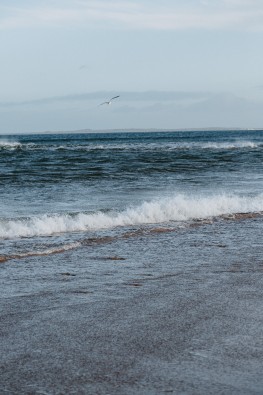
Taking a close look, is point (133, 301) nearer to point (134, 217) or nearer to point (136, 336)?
point (136, 336)

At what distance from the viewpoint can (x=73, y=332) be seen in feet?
15.6

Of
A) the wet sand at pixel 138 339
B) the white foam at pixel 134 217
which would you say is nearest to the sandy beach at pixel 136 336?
the wet sand at pixel 138 339

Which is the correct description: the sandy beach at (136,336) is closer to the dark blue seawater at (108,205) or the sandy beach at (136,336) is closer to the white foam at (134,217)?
the dark blue seawater at (108,205)

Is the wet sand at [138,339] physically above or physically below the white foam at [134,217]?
above

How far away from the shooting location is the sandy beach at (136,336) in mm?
3758

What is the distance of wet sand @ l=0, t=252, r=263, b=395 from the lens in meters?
3.75

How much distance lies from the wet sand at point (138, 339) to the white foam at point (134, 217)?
13.9 ft

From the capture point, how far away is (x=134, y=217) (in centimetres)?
1210

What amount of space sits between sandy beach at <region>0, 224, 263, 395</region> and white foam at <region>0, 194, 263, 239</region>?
386 centimetres

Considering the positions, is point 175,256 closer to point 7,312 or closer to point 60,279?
point 60,279

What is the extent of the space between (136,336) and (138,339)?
0.08 meters

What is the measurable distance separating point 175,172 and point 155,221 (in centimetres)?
1362

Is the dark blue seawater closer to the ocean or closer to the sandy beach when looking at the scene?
the ocean

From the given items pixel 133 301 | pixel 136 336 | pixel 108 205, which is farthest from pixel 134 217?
pixel 136 336
